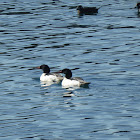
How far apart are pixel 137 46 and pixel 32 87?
913 cm

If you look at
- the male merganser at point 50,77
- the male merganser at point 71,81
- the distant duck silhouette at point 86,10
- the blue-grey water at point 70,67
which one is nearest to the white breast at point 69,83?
the male merganser at point 71,81

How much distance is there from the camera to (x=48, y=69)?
82.7 ft

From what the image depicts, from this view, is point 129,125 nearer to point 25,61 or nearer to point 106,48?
point 25,61

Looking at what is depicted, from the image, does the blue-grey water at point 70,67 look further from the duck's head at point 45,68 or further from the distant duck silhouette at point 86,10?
the duck's head at point 45,68

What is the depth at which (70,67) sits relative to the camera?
26172 mm

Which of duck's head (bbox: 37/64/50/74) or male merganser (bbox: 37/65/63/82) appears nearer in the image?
male merganser (bbox: 37/65/63/82)

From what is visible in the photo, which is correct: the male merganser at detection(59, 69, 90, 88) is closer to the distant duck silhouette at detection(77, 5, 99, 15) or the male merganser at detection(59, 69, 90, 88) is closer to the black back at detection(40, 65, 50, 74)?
the black back at detection(40, 65, 50, 74)

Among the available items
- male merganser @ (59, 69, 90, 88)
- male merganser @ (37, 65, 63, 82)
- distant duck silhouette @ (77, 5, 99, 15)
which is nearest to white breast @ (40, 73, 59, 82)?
male merganser @ (37, 65, 63, 82)

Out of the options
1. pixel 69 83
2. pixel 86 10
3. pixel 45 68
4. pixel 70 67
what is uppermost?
pixel 86 10

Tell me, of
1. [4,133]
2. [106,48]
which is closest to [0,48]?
[106,48]

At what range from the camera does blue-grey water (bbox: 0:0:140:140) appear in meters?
17.4

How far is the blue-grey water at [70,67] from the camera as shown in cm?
1738

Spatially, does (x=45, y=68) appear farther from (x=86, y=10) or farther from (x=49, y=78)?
(x=86, y=10)

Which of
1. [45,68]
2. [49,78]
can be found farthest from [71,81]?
[45,68]
